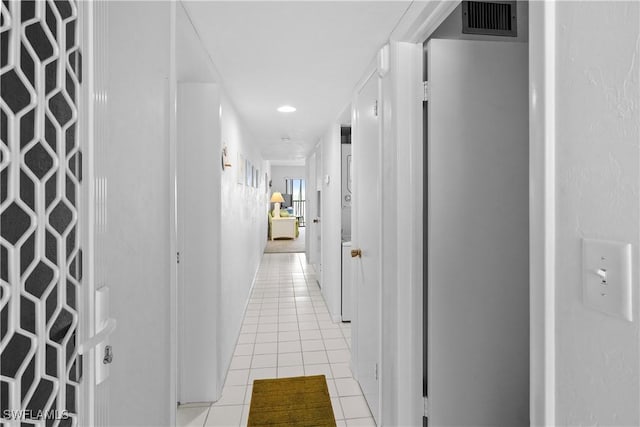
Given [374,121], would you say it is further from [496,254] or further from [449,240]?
[496,254]

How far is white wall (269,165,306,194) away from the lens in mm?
13066

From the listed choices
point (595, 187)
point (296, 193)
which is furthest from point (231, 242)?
point (296, 193)

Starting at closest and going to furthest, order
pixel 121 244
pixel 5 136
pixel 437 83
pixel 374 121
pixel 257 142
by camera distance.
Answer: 1. pixel 5 136
2. pixel 121 244
3. pixel 437 83
4. pixel 374 121
5. pixel 257 142

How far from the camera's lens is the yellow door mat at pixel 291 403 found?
2.04 meters

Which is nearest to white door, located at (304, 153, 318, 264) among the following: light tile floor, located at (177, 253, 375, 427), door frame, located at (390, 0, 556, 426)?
light tile floor, located at (177, 253, 375, 427)

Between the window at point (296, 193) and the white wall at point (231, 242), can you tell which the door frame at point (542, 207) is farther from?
the window at point (296, 193)

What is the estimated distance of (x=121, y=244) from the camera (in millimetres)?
984

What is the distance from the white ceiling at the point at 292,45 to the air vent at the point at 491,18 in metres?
0.34

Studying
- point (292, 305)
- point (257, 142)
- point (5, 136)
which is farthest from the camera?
point (257, 142)

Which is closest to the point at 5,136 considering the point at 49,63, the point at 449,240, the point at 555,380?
the point at 49,63

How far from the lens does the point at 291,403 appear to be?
2209 millimetres

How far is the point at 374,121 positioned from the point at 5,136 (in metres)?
1.82

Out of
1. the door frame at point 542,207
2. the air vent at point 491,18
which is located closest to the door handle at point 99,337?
→ the door frame at point 542,207

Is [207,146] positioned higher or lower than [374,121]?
lower
